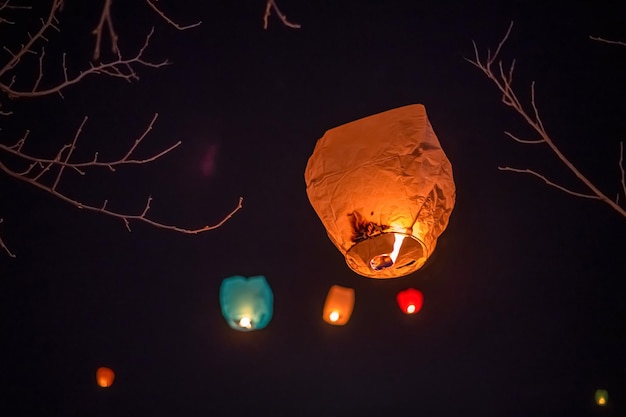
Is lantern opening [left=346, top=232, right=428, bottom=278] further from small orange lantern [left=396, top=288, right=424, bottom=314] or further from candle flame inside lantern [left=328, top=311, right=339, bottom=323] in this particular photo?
small orange lantern [left=396, top=288, right=424, bottom=314]

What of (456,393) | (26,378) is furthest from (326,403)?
(26,378)

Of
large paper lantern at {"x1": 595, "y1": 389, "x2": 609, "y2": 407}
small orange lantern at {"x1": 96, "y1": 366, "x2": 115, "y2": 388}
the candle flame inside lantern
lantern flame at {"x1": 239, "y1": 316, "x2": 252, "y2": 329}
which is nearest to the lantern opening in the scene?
lantern flame at {"x1": 239, "y1": 316, "x2": 252, "y2": 329}

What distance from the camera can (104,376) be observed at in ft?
15.2

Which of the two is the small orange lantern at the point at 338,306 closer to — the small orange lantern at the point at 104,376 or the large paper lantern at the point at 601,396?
the small orange lantern at the point at 104,376

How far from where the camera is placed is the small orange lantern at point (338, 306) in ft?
13.2

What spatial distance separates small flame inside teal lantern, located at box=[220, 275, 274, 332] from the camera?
3.36m

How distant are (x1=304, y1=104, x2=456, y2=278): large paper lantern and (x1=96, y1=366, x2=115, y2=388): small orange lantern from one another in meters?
3.64

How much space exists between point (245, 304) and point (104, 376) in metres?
2.10

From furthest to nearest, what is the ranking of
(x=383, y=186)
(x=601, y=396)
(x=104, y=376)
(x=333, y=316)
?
(x=601, y=396) → (x=104, y=376) → (x=333, y=316) → (x=383, y=186)

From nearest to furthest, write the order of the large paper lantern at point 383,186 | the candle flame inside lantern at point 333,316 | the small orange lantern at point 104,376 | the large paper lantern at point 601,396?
the large paper lantern at point 383,186 → the candle flame inside lantern at point 333,316 → the small orange lantern at point 104,376 → the large paper lantern at point 601,396

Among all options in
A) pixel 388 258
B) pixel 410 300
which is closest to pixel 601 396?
pixel 410 300

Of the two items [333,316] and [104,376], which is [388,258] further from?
[104,376]

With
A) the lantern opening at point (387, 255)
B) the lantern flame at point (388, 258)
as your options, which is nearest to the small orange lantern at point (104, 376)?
the lantern opening at point (387, 255)

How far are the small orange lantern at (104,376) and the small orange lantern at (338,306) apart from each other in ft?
6.97
